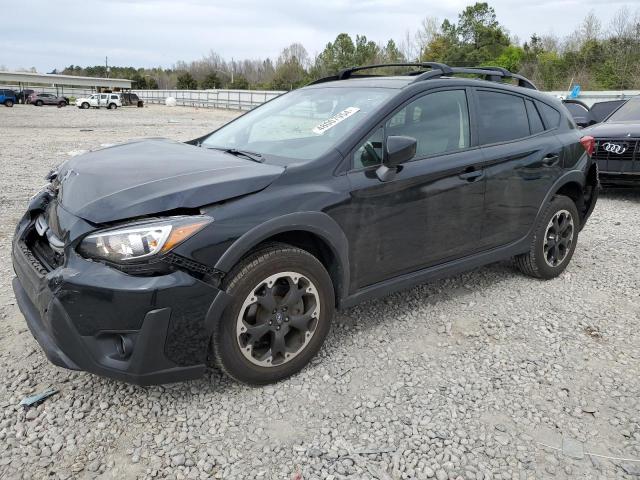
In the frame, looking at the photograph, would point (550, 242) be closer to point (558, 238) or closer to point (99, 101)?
point (558, 238)

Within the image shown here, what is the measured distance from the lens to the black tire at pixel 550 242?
174 inches

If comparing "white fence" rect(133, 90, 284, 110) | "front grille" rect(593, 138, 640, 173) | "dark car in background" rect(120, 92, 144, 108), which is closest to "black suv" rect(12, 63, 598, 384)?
"front grille" rect(593, 138, 640, 173)

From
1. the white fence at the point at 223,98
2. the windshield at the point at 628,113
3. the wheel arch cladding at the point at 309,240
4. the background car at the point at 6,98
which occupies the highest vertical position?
the white fence at the point at 223,98

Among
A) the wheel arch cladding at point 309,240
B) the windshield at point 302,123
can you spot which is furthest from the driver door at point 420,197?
the windshield at point 302,123

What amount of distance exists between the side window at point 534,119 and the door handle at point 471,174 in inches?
36.7

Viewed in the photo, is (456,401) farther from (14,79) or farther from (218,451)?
(14,79)

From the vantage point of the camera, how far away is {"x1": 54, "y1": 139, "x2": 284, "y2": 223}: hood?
2488 millimetres

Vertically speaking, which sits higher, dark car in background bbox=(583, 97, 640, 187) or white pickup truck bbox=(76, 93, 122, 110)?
white pickup truck bbox=(76, 93, 122, 110)

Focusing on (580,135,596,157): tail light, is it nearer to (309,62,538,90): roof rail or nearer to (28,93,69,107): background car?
(309,62,538,90): roof rail

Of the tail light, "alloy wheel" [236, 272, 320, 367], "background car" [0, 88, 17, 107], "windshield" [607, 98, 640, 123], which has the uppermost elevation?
"background car" [0, 88, 17, 107]

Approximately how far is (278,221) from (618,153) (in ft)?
23.9

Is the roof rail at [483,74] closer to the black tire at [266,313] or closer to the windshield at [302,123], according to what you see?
the windshield at [302,123]

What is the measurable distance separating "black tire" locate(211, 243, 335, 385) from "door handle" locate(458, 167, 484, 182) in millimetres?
1334

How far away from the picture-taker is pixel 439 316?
151 inches
